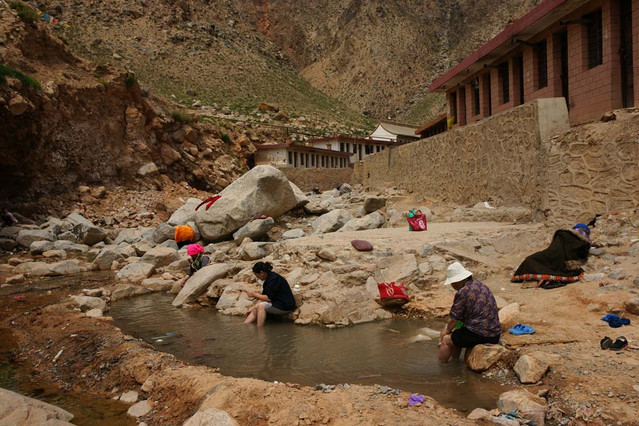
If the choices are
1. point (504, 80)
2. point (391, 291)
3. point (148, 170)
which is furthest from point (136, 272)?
point (148, 170)

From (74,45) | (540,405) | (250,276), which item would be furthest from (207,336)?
(74,45)

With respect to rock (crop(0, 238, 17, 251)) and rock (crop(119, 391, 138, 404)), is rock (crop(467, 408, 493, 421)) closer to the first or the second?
rock (crop(119, 391, 138, 404))

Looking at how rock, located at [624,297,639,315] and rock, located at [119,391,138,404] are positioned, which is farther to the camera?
rock, located at [624,297,639,315]

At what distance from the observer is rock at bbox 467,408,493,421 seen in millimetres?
3422

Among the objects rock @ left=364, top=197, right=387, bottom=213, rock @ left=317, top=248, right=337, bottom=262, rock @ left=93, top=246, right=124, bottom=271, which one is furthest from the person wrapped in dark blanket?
rock @ left=93, top=246, right=124, bottom=271

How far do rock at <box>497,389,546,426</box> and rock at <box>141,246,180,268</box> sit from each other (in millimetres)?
9445

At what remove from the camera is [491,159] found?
1114 cm

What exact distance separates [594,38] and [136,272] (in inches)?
498

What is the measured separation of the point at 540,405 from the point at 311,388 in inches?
74.3

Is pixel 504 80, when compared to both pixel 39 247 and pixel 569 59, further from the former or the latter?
pixel 39 247

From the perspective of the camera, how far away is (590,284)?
612 cm

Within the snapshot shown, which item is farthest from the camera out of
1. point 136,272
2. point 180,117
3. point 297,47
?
point 297,47

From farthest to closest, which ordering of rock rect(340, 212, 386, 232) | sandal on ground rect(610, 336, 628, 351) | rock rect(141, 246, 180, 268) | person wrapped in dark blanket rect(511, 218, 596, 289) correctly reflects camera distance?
rock rect(340, 212, 386, 232), rock rect(141, 246, 180, 268), person wrapped in dark blanket rect(511, 218, 596, 289), sandal on ground rect(610, 336, 628, 351)

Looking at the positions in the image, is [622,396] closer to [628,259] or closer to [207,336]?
[628,259]
